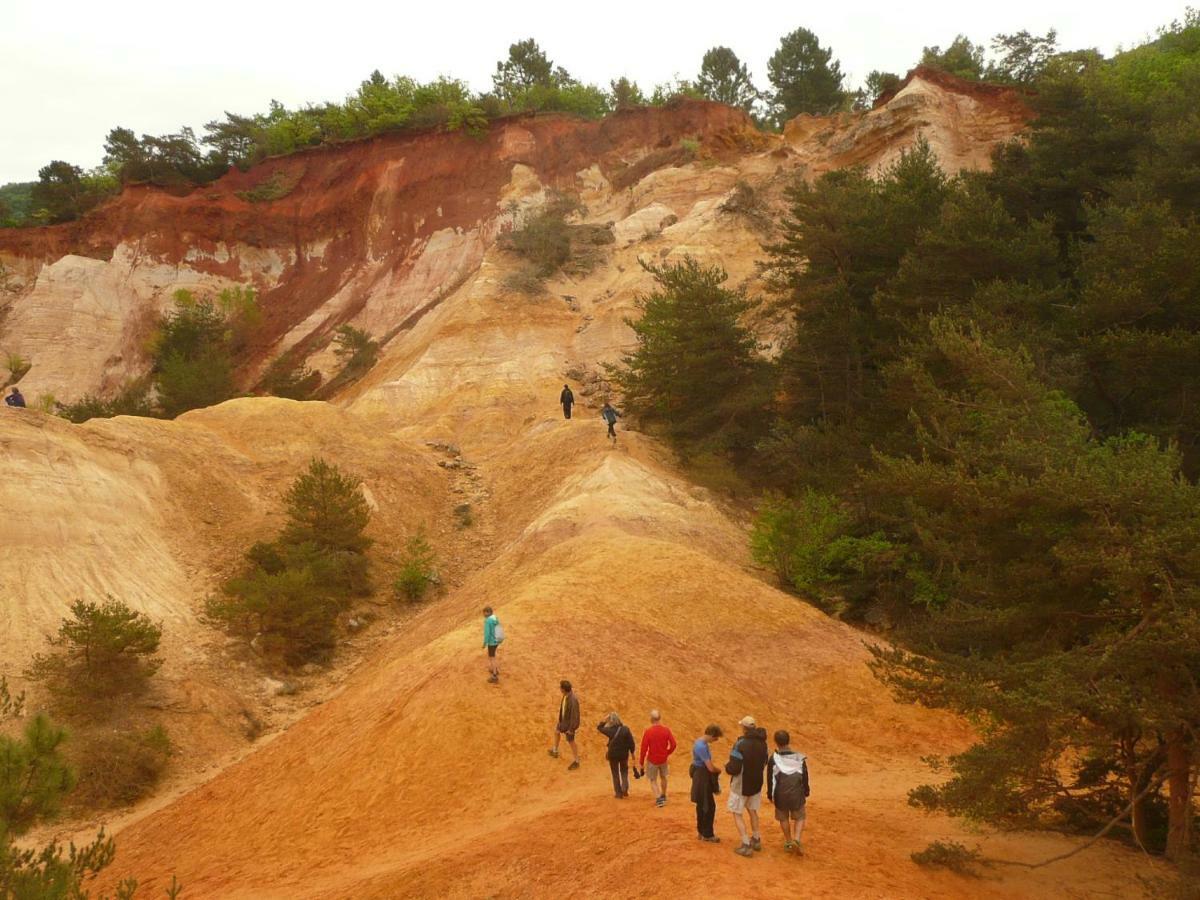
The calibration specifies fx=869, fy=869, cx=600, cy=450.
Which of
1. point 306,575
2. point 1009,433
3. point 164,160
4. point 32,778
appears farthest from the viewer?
point 164,160

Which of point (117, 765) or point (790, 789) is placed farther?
point (117, 765)

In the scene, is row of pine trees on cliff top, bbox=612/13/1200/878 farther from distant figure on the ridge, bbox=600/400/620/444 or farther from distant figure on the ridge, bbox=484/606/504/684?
distant figure on the ridge, bbox=484/606/504/684

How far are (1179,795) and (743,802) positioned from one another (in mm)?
4853

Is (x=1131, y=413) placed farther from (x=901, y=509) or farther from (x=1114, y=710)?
(x=1114, y=710)

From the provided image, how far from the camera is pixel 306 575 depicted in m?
21.1

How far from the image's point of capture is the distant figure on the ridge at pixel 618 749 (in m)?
10.7

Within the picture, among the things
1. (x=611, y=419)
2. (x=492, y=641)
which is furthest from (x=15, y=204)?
(x=492, y=641)

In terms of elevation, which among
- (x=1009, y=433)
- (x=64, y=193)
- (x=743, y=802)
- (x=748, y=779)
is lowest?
(x=743, y=802)

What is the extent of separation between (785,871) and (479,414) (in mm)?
28508

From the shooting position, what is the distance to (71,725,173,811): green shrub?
15.6 metres

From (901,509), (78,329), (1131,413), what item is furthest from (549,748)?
(78,329)

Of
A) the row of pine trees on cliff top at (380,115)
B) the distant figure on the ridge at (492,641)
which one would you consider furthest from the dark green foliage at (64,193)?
the distant figure on the ridge at (492,641)

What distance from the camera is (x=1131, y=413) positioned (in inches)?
920

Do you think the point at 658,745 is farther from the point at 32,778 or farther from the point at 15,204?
the point at 15,204
